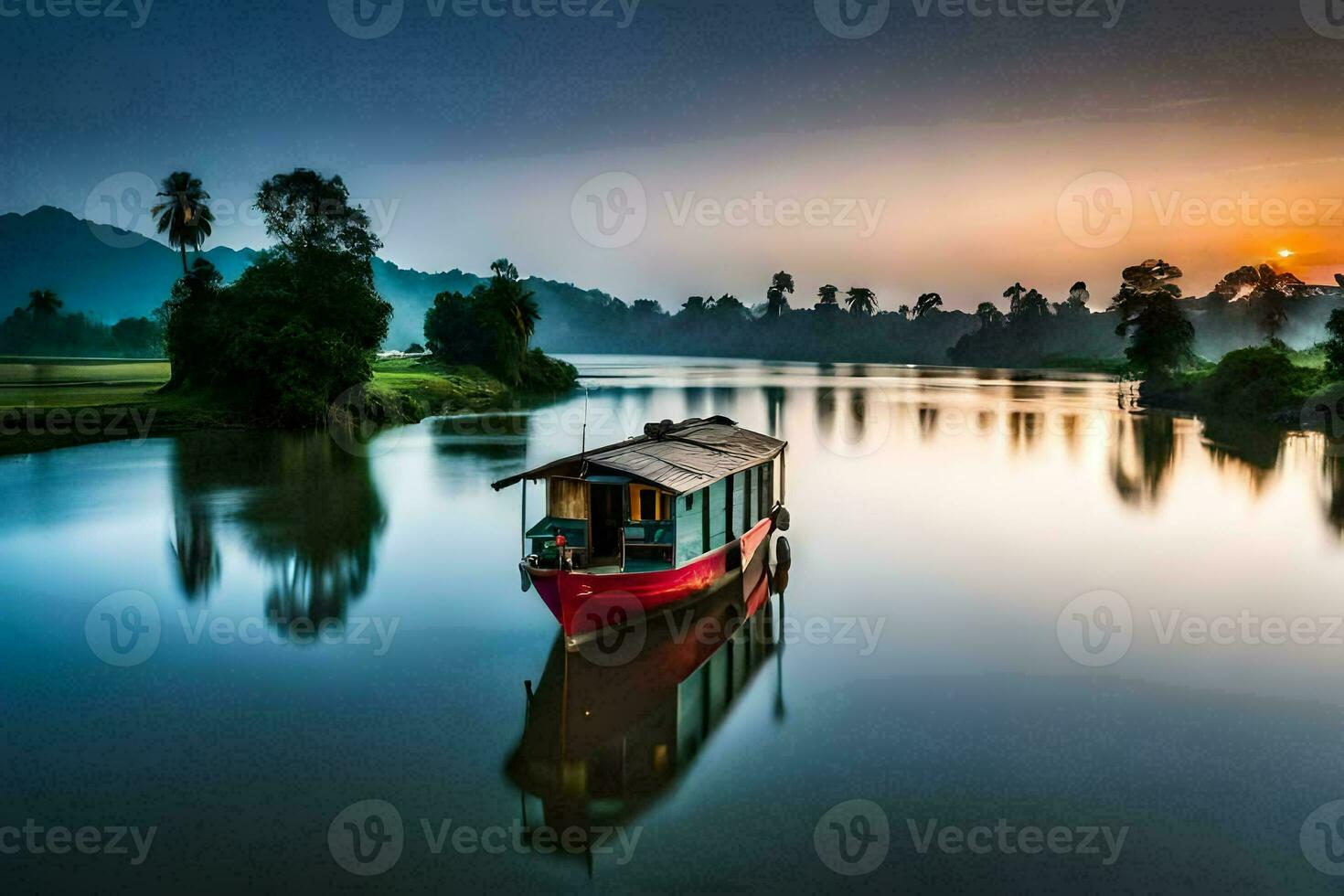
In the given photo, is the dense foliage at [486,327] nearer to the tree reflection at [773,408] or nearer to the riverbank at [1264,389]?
the tree reflection at [773,408]

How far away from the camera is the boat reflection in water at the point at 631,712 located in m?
12.5

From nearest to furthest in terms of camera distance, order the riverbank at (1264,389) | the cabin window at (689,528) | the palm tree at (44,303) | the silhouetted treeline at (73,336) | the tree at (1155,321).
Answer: the cabin window at (689,528)
the riverbank at (1264,389)
the tree at (1155,321)
the palm tree at (44,303)
the silhouetted treeline at (73,336)

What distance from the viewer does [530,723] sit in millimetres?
14906

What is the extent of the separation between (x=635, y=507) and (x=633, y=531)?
0.90 m

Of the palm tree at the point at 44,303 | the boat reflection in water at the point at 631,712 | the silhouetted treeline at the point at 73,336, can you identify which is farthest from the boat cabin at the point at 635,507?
the silhouetted treeline at the point at 73,336

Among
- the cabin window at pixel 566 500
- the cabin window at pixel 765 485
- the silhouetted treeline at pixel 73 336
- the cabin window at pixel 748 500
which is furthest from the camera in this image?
the silhouetted treeline at pixel 73 336

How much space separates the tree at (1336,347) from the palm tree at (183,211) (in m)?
81.9

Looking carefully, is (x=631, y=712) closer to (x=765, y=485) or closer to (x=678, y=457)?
(x=678, y=457)

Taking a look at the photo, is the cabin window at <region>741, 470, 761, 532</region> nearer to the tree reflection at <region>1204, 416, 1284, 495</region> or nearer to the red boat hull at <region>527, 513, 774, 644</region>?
the red boat hull at <region>527, 513, 774, 644</region>

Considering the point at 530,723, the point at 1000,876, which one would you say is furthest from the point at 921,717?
the point at 530,723

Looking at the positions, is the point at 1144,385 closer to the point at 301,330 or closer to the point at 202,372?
the point at 301,330

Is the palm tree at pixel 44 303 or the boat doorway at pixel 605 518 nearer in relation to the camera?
the boat doorway at pixel 605 518

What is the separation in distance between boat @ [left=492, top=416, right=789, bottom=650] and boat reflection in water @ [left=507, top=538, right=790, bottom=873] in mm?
776

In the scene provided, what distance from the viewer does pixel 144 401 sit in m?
58.1
